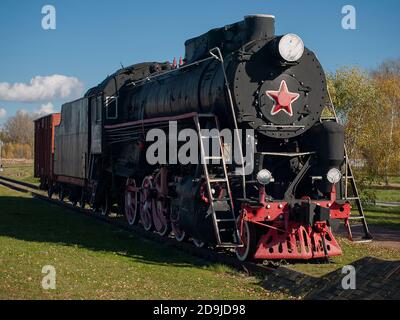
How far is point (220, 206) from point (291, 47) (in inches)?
132

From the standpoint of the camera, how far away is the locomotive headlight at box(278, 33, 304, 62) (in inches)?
436

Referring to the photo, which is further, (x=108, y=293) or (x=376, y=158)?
(x=376, y=158)

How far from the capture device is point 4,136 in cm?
13588

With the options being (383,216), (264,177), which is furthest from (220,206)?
(383,216)

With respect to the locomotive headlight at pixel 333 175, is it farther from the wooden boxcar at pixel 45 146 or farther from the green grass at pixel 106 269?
the wooden boxcar at pixel 45 146

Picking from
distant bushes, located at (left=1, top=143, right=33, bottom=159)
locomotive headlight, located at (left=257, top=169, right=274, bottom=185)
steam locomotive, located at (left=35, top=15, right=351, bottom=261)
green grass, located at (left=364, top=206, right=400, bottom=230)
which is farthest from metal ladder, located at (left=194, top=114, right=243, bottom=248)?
distant bushes, located at (left=1, top=143, right=33, bottom=159)

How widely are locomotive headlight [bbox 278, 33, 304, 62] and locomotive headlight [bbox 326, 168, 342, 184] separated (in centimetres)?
228

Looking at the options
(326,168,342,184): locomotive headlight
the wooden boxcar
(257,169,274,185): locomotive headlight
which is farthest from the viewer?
the wooden boxcar

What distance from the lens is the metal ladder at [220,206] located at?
11.1m

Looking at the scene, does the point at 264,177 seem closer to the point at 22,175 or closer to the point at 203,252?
the point at 203,252

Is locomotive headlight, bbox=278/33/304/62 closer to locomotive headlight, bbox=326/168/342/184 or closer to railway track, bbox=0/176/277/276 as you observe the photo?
locomotive headlight, bbox=326/168/342/184
